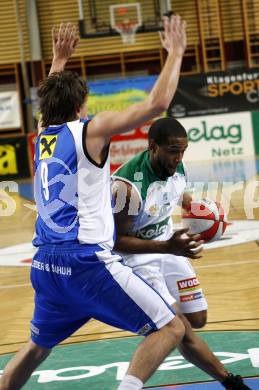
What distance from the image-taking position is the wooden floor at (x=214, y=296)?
20.5 feet

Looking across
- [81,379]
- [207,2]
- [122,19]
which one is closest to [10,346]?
[81,379]

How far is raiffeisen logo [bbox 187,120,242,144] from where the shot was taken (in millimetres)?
19891

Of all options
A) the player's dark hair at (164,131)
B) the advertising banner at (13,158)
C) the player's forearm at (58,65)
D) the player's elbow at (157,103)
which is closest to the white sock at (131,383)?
the player's elbow at (157,103)

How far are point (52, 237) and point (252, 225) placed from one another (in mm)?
7031

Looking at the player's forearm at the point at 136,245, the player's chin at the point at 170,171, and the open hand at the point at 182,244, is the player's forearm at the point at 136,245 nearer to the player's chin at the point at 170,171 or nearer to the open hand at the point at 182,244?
the open hand at the point at 182,244

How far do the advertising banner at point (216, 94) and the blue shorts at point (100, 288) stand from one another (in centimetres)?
1618

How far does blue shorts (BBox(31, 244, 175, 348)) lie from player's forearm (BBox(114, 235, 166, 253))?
0.33 m

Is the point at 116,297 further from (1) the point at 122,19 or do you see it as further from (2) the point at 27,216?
(1) the point at 122,19

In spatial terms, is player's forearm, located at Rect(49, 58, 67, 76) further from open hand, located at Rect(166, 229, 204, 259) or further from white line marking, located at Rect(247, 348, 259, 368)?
white line marking, located at Rect(247, 348, 259, 368)

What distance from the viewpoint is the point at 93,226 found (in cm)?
402

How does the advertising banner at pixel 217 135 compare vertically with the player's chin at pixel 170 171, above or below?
below

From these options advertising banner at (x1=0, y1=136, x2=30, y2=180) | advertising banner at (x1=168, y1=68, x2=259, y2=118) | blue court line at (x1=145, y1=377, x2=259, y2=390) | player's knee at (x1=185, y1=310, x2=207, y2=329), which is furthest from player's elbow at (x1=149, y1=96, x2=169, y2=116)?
advertising banner at (x1=168, y1=68, x2=259, y2=118)

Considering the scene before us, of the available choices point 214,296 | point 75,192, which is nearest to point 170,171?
point 75,192

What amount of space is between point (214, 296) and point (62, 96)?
3608 millimetres
